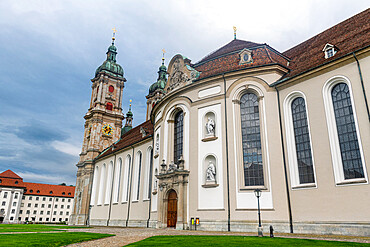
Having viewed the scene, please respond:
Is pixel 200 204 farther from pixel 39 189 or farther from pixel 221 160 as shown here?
pixel 39 189

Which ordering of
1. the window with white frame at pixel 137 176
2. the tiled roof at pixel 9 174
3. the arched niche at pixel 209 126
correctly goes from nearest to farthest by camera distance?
the arched niche at pixel 209 126
the window with white frame at pixel 137 176
the tiled roof at pixel 9 174

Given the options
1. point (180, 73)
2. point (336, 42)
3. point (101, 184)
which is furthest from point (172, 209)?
point (101, 184)

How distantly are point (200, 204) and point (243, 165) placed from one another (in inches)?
169

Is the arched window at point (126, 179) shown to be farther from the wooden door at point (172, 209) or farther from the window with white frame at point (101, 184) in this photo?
the wooden door at point (172, 209)

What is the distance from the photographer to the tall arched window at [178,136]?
79.8ft

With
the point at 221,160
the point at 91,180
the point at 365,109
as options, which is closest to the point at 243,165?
the point at 221,160

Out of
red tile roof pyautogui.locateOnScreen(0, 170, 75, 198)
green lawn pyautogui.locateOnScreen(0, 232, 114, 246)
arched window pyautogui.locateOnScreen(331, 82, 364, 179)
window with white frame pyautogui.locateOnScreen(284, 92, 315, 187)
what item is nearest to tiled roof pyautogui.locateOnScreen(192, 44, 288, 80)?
window with white frame pyautogui.locateOnScreen(284, 92, 315, 187)

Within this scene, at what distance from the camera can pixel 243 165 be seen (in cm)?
1961

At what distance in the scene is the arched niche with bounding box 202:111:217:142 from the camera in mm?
21562

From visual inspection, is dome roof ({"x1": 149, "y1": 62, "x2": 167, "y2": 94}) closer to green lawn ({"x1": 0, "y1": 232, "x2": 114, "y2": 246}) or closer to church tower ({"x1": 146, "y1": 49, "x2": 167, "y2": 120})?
church tower ({"x1": 146, "y1": 49, "x2": 167, "y2": 120})

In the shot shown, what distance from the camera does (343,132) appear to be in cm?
1598

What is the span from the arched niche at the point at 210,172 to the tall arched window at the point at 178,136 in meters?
3.18

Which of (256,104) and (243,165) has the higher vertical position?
(256,104)

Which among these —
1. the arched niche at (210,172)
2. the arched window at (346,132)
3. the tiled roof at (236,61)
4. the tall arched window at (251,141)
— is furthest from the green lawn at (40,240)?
the tiled roof at (236,61)
